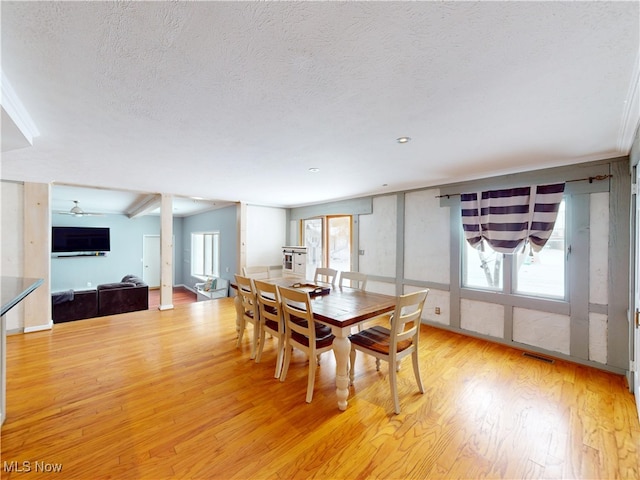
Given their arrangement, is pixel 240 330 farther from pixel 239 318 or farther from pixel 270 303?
pixel 270 303

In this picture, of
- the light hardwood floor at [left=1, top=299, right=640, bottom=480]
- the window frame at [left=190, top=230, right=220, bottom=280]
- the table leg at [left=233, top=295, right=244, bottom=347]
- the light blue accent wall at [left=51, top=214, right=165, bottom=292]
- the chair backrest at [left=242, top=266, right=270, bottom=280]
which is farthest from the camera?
the window frame at [left=190, top=230, right=220, bottom=280]

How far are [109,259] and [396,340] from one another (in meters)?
9.22

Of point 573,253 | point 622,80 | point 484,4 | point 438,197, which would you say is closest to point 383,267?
point 438,197

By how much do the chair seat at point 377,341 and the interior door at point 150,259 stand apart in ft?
28.3

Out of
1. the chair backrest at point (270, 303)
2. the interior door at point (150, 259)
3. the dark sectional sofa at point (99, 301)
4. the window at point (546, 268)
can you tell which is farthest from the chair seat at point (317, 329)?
the interior door at point (150, 259)

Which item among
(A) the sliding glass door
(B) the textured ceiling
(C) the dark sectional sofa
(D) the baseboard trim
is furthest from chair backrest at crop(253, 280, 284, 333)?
(C) the dark sectional sofa

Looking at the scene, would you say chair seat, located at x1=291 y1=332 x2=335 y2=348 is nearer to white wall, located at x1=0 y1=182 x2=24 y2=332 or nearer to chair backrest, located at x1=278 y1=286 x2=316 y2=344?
chair backrest, located at x1=278 y1=286 x2=316 y2=344

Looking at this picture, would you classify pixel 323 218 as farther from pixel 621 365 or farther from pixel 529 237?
pixel 621 365

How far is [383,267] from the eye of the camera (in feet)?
15.5

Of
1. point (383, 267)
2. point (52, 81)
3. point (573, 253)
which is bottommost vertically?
point (383, 267)

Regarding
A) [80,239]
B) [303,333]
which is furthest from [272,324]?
[80,239]

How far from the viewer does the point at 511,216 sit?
3.21 meters

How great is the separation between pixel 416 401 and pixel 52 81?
10.8 ft

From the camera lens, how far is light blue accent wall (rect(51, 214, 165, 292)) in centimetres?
734
